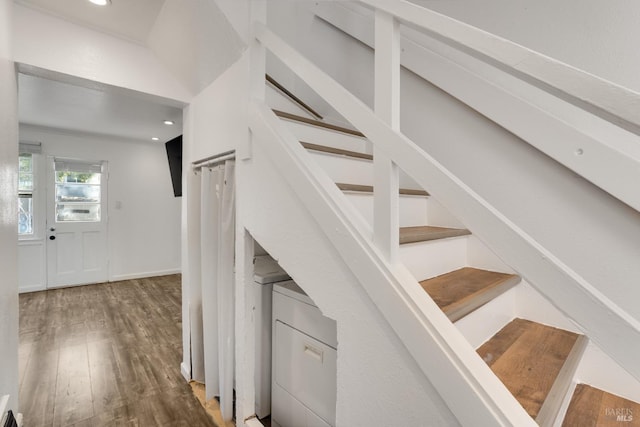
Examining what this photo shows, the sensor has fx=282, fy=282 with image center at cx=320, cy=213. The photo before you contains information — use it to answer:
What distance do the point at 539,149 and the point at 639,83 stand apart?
0.36 metres

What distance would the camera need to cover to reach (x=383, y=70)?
0.80 meters

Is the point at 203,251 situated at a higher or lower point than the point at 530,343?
higher

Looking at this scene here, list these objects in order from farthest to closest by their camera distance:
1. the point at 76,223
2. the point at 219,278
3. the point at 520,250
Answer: the point at 76,223 → the point at 219,278 → the point at 520,250

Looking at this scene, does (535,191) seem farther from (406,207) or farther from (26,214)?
(26,214)

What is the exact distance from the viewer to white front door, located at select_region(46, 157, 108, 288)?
4.50 meters

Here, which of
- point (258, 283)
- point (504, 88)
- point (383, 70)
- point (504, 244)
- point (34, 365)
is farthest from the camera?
point (34, 365)

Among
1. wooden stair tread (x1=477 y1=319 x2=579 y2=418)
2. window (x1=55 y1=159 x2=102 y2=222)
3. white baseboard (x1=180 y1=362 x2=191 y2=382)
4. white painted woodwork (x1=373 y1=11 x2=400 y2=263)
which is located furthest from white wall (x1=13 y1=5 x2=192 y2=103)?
window (x1=55 y1=159 x2=102 y2=222)

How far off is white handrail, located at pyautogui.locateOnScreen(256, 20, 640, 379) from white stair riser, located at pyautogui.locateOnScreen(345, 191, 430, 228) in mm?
475

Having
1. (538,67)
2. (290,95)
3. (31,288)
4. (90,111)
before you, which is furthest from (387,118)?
(31,288)

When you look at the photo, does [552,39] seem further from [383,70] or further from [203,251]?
[203,251]

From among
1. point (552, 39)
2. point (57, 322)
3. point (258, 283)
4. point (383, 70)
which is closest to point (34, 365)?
point (57, 322)

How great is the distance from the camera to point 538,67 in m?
0.60

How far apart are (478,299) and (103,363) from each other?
3048 mm

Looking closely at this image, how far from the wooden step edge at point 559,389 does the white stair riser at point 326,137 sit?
4.75 feet
